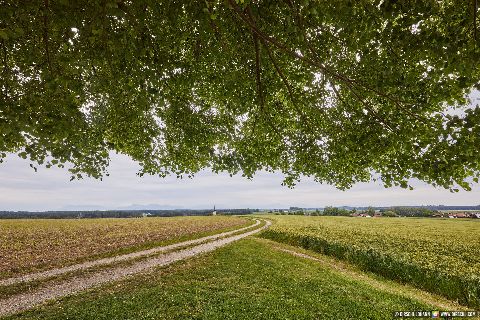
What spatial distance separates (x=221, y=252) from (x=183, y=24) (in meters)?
19.0

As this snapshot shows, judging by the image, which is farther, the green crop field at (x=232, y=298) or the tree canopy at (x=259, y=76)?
the green crop field at (x=232, y=298)

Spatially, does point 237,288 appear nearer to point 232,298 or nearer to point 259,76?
point 232,298

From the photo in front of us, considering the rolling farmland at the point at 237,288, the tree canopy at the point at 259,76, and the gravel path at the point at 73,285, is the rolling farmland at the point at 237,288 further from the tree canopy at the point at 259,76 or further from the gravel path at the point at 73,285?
the tree canopy at the point at 259,76

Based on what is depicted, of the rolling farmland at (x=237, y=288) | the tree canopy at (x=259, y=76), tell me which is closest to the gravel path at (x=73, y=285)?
the rolling farmland at (x=237, y=288)

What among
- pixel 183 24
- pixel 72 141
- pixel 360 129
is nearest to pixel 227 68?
pixel 183 24

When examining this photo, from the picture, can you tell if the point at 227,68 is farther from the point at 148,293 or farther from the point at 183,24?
the point at 148,293

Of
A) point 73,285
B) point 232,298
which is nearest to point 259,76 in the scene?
point 232,298

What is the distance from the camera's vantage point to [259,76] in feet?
29.9

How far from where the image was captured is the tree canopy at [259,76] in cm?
721

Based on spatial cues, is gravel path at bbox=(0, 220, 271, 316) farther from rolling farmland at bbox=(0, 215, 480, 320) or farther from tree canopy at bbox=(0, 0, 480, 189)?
tree canopy at bbox=(0, 0, 480, 189)

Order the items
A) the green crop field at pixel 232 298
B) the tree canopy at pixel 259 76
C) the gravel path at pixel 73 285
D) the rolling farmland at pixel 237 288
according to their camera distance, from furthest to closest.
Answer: the gravel path at pixel 73 285 → the rolling farmland at pixel 237 288 → the green crop field at pixel 232 298 → the tree canopy at pixel 259 76

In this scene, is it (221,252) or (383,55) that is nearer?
(383,55)

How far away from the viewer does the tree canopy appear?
7211 mm

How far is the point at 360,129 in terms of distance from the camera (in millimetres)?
10453
